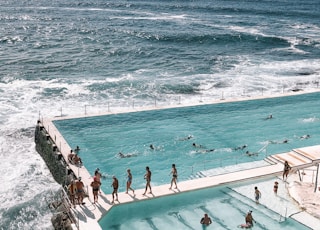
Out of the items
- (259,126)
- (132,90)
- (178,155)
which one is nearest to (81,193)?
(178,155)

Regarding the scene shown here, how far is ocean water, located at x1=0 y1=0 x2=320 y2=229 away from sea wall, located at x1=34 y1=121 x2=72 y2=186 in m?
0.56

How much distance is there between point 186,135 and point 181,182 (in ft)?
20.3

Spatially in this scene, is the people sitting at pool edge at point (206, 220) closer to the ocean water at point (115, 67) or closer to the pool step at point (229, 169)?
the pool step at point (229, 169)

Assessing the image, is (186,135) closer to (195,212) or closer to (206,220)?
(195,212)

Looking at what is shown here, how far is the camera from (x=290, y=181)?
59.4ft

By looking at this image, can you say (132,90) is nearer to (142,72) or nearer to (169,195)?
(142,72)

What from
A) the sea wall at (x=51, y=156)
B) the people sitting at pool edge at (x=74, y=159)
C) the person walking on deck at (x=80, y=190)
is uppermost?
the person walking on deck at (x=80, y=190)

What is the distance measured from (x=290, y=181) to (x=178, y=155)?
18.6 feet

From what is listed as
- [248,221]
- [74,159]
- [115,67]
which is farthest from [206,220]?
[115,67]

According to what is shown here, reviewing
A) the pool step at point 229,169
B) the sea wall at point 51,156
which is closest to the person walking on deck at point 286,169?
the pool step at point 229,169

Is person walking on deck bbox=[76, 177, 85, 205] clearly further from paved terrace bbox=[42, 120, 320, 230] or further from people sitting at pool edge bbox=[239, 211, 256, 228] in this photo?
people sitting at pool edge bbox=[239, 211, 256, 228]

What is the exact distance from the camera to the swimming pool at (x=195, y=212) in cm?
1477

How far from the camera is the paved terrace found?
15.0 m

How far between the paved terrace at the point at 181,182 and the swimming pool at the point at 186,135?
0.90 metres
